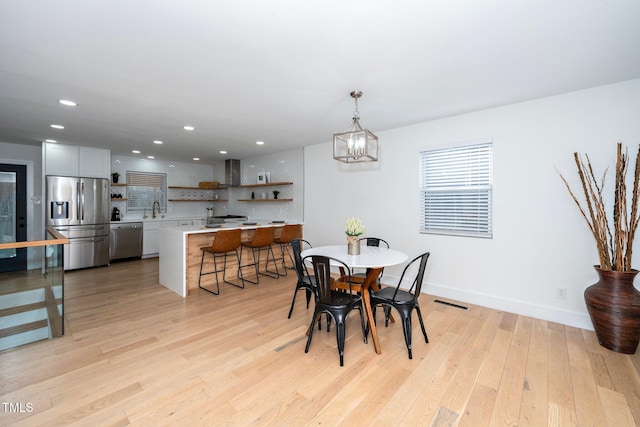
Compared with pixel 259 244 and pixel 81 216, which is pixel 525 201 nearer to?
pixel 259 244

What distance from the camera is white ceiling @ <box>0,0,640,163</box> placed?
1.66 m

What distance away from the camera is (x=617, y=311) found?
7.64ft

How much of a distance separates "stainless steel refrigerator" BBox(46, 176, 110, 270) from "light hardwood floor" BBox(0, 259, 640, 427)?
2895mm

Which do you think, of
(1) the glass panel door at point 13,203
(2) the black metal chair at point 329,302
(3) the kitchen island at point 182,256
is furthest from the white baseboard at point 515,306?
(1) the glass panel door at point 13,203

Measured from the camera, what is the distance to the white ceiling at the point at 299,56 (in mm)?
1660

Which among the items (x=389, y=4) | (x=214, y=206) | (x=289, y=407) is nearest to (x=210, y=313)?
(x=289, y=407)

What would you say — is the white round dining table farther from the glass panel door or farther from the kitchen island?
the glass panel door

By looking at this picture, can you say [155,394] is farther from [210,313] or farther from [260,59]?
Result: [260,59]

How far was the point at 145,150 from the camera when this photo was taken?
583cm

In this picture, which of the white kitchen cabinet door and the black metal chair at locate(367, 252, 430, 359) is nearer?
the black metal chair at locate(367, 252, 430, 359)

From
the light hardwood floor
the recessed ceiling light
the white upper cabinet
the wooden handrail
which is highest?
the recessed ceiling light

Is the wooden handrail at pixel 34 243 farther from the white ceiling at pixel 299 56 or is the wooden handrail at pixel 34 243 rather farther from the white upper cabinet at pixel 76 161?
the white upper cabinet at pixel 76 161

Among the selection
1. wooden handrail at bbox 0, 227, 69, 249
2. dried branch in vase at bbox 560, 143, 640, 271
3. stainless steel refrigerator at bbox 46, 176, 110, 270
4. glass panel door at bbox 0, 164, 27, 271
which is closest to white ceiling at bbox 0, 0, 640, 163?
dried branch in vase at bbox 560, 143, 640, 271

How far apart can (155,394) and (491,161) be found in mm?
3923
